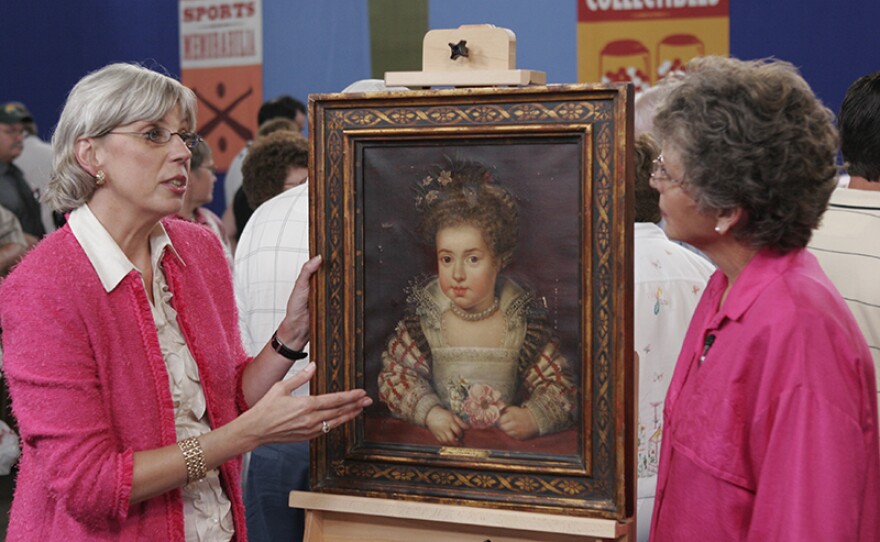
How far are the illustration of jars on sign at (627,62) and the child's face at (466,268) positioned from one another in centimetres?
290

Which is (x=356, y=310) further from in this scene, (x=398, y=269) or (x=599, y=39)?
(x=599, y=39)

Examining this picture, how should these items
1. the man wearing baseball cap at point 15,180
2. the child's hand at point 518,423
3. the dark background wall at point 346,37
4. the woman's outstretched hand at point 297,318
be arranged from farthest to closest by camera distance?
the man wearing baseball cap at point 15,180 → the dark background wall at point 346,37 → the woman's outstretched hand at point 297,318 → the child's hand at point 518,423

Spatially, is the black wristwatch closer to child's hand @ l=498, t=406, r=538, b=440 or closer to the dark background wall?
child's hand @ l=498, t=406, r=538, b=440

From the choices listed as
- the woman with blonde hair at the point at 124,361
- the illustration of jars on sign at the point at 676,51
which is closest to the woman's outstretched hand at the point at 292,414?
the woman with blonde hair at the point at 124,361

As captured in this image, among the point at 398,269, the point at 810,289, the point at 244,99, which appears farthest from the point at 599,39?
the point at 810,289

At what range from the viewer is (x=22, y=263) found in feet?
6.11

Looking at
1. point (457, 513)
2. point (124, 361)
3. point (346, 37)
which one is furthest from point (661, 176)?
point (346, 37)

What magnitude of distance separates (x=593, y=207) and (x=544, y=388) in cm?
33

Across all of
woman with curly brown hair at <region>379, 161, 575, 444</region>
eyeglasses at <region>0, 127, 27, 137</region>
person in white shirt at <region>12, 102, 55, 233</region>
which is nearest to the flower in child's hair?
woman with curly brown hair at <region>379, 161, 575, 444</region>

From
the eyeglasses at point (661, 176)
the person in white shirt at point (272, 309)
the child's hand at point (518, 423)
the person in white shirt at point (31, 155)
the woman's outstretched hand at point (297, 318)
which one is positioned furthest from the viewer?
the person in white shirt at point (31, 155)

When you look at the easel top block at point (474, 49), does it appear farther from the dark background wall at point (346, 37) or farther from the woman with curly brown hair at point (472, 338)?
the dark background wall at point (346, 37)

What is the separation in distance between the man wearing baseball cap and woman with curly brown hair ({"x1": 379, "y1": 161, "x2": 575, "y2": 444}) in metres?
4.21

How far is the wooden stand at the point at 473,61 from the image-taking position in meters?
1.91

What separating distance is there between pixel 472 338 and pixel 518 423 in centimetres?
17
